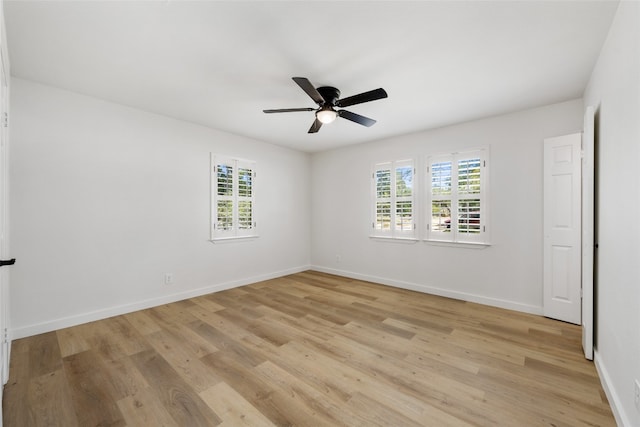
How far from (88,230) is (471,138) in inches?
201

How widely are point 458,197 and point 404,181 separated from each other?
0.92m

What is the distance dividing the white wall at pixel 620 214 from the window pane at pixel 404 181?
244cm

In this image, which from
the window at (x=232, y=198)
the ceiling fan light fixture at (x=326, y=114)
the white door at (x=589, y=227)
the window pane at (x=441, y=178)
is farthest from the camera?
the window at (x=232, y=198)

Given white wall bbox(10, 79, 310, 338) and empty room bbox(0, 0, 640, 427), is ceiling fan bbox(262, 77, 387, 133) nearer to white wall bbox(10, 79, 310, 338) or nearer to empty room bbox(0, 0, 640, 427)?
empty room bbox(0, 0, 640, 427)

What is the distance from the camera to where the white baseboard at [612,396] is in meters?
1.60

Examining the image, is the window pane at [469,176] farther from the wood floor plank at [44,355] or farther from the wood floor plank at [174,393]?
the wood floor plank at [44,355]

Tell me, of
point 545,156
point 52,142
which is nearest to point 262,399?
point 52,142

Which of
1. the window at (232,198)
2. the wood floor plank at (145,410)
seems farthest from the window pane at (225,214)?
the wood floor plank at (145,410)

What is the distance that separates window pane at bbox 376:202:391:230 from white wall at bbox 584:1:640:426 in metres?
2.81

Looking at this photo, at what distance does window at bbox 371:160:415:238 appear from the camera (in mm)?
4590

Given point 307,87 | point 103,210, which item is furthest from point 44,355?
point 307,87

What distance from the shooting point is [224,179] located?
4512 mm

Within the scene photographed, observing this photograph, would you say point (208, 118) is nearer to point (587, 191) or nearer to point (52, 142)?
point (52, 142)

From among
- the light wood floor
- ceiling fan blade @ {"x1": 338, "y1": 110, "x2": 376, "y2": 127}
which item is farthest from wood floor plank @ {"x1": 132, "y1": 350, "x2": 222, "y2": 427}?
ceiling fan blade @ {"x1": 338, "y1": 110, "x2": 376, "y2": 127}
